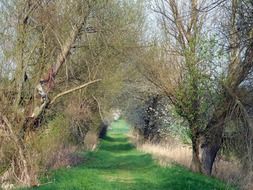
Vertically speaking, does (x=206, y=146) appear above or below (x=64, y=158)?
above

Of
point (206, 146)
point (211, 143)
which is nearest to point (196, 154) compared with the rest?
point (206, 146)

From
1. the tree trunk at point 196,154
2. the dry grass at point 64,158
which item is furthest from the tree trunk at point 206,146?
the dry grass at point 64,158

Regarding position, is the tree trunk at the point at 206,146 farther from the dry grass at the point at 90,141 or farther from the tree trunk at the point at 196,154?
the dry grass at the point at 90,141

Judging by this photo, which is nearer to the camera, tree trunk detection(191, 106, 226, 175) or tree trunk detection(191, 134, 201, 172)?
tree trunk detection(191, 106, 226, 175)

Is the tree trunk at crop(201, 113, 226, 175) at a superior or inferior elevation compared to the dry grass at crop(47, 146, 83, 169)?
superior

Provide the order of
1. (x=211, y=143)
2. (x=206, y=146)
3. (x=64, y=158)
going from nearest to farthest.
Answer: (x=211, y=143) < (x=206, y=146) < (x=64, y=158)

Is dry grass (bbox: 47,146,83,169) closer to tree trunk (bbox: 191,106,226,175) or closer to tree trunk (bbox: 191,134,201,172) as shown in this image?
tree trunk (bbox: 191,134,201,172)

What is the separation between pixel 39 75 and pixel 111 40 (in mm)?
3628

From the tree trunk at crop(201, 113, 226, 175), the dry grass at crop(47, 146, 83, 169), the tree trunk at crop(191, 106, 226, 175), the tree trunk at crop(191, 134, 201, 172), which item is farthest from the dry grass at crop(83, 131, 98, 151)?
the tree trunk at crop(201, 113, 226, 175)

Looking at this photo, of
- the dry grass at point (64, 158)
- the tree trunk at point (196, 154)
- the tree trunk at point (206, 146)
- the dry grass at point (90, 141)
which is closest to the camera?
the tree trunk at point (206, 146)

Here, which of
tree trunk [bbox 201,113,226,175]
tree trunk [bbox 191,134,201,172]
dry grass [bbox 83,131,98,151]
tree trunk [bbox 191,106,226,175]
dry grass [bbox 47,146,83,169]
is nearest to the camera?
tree trunk [bbox 201,113,226,175]

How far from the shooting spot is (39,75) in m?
17.5

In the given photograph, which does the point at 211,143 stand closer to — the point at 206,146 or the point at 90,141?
the point at 206,146

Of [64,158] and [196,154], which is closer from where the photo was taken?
[196,154]
